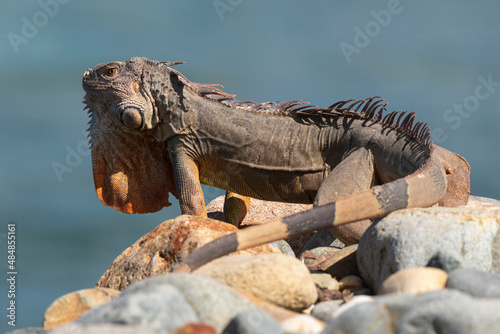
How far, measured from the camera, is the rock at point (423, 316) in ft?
14.9

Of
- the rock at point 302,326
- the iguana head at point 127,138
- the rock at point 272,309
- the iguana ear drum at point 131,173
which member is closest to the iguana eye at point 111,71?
the iguana head at point 127,138

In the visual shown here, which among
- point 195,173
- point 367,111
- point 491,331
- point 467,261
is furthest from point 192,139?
point 491,331

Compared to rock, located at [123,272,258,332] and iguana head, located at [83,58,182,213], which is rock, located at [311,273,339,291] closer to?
rock, located at [123,272,258,332]

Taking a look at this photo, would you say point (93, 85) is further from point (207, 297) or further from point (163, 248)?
point (207, 297)

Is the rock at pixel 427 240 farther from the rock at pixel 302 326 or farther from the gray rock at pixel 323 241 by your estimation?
the gray rock at pixel 323 241

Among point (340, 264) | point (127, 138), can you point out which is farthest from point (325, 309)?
point (127, 138)

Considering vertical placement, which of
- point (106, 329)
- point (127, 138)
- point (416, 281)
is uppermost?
point (127, 138)

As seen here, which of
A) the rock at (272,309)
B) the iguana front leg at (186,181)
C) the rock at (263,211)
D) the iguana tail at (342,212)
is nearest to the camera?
the rock at (272,309)

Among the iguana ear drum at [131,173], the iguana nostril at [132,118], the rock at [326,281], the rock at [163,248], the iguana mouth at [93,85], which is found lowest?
the rock at [326,281]

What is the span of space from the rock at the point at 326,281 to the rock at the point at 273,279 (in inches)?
29.3

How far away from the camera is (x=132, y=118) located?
36.2ft

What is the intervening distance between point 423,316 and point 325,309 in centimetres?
203

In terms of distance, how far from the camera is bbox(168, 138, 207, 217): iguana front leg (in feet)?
35.0

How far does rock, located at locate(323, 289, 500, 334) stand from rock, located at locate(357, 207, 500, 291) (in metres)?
1.80
